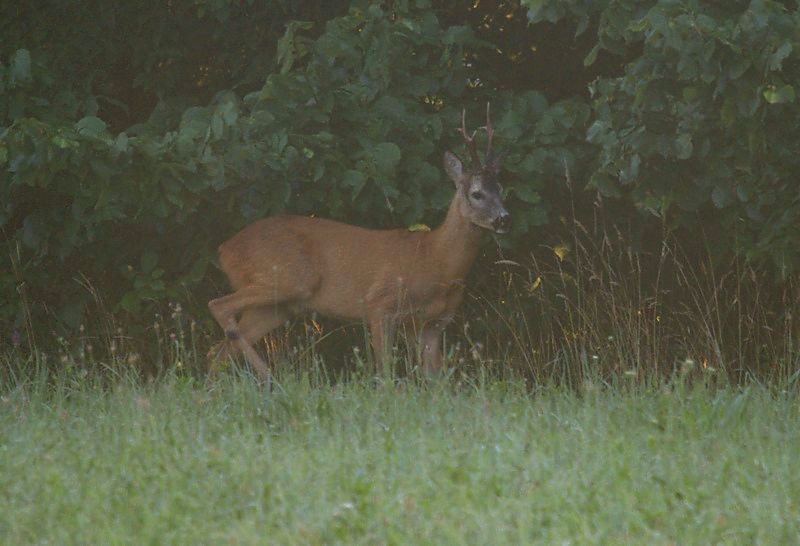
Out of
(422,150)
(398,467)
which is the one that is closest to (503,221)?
(422,150)

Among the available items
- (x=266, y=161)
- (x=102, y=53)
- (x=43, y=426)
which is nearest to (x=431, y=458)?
(x=43, y=426)

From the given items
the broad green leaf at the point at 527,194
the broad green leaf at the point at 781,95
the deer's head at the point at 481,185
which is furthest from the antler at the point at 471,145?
the broad green leaf at the point at 781,95

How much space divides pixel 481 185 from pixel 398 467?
12.7ft

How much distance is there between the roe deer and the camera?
9.24 m

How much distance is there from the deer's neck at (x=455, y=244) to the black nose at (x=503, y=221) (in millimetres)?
462

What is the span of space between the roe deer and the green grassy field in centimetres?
258

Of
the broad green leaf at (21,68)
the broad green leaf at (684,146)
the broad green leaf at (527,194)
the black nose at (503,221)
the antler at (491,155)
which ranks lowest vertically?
the black nose at (503,221)

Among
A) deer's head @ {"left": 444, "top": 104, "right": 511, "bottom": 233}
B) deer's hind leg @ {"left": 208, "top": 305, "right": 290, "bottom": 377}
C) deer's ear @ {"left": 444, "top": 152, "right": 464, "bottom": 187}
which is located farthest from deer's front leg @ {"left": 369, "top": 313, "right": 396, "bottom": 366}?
deer's ear @ {"left": 444, "top": 152, "right": 464, "bottom": 187}

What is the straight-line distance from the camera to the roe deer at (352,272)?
9242mm

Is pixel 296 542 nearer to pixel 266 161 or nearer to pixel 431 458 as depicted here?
pixel 431 458

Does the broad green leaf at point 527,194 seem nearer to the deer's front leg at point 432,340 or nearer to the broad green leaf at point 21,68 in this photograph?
the deer's front leg at point 432,340

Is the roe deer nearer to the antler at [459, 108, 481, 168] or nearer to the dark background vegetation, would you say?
the dark background vegetation

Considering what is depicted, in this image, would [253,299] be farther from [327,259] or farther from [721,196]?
[721,196]

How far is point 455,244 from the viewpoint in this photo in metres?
9.34
